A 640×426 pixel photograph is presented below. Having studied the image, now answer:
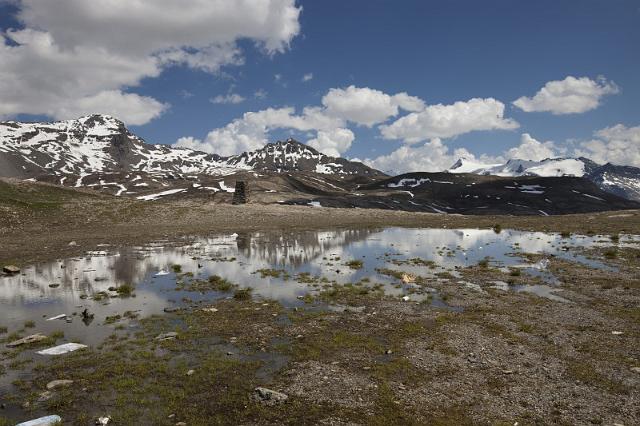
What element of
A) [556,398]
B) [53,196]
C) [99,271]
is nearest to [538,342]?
[556,398]

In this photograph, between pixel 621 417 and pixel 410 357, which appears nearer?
pixel 621 417

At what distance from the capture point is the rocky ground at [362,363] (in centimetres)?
1441

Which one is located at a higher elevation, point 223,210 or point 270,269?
point 223,210

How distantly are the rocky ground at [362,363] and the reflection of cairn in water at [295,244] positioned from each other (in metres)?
13.4

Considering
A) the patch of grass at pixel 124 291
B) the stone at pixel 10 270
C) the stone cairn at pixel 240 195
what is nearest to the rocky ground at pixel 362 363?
the patch of grass at pixel 124 291

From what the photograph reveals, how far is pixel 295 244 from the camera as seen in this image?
5712cm

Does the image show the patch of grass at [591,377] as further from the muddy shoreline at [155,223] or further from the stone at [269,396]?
the muddy shoreline at [155,223]

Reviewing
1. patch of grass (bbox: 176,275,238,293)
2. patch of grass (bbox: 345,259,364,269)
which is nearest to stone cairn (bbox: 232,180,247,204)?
patch of grass (bbox: 345,259,364,269)

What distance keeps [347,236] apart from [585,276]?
37.4m

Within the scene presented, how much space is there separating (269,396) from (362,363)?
5005 mm

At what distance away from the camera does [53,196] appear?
8206 centimetres

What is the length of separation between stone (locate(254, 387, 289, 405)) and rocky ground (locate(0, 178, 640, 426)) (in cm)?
5

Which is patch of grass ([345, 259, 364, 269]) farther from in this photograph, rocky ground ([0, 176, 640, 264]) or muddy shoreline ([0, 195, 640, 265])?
rocky ground ([0, 176, 640, 264])

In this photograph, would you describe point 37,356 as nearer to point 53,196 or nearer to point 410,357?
point 410,357
